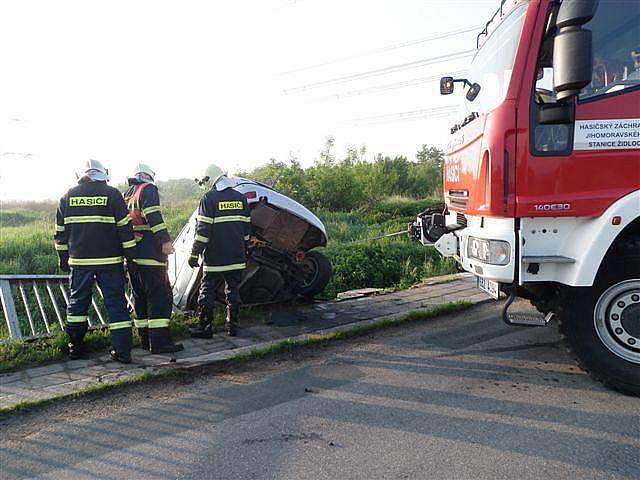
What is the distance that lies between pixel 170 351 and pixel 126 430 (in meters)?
1.50

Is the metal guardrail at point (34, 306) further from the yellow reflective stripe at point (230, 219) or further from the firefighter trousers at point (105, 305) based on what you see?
the yellow reflective stripe at point (230, 219)

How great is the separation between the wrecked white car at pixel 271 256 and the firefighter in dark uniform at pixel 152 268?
890 millimetres

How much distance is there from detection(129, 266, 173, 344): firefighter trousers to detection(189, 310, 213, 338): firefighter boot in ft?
1.44

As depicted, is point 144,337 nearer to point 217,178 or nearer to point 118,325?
point 118,325

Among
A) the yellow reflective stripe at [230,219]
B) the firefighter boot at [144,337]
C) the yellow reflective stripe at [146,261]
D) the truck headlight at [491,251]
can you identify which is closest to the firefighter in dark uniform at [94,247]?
the yellow reflective stripe at [146,261]

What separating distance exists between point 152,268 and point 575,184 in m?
3.83

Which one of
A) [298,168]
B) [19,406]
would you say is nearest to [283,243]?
[19,406]

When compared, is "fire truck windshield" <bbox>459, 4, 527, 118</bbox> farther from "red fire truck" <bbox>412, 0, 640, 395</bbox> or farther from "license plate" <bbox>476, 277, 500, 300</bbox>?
"license plate" <bbox>476, 277, 500, 300</bbox>

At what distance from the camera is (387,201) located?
25.7m

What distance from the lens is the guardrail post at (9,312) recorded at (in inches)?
195

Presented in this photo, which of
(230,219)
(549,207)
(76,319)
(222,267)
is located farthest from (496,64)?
(76,319)

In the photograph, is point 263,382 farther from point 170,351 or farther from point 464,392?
point 464,392

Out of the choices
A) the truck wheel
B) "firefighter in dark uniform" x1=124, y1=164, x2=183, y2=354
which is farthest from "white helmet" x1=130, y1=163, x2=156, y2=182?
the truck wheel

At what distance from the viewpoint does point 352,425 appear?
3.28m
